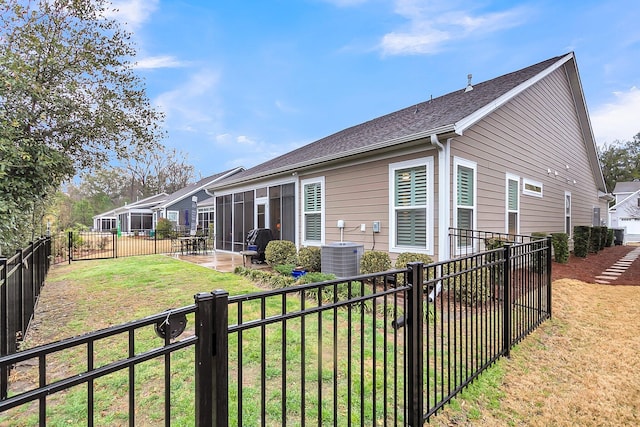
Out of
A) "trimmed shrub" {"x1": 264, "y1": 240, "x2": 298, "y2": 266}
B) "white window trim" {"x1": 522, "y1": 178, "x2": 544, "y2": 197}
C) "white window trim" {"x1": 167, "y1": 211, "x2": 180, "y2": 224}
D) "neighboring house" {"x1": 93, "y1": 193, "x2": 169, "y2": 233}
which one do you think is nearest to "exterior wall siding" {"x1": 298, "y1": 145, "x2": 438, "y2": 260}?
"trimmed shrub" {"x1": 264, "y1": 240, "x2": 298, "y2": 266}

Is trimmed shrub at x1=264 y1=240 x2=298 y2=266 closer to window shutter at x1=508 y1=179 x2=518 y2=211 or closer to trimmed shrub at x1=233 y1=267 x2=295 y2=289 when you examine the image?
trimmed shrub at x1=233 y1=267 x2=295 y2=289

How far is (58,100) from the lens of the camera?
4941mm

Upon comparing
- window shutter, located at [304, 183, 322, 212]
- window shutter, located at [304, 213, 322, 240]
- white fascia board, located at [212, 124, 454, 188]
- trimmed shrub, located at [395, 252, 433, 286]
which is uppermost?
white fascia board, located at [212, 124, 454, 188]

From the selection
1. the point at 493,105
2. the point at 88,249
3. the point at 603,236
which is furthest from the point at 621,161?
the point at 88,249

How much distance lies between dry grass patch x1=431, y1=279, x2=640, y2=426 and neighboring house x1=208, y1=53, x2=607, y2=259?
84.2 inches

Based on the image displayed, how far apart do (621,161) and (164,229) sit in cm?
4334

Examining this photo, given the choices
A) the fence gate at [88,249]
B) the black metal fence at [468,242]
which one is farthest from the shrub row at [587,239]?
the fence gate at [88,249]

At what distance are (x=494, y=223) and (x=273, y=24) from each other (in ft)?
28.3

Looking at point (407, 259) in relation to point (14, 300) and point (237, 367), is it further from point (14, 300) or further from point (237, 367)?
point (14, 300)

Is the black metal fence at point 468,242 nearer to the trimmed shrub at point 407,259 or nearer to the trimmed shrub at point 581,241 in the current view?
the trimmed shrub at point 407,259

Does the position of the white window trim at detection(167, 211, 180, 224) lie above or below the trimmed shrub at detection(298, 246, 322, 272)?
above

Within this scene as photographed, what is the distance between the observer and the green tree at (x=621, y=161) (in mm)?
31750

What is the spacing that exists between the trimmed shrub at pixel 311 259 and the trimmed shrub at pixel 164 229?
1605cm

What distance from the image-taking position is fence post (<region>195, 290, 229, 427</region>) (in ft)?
4.08
